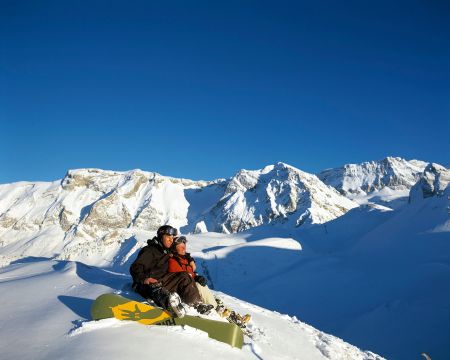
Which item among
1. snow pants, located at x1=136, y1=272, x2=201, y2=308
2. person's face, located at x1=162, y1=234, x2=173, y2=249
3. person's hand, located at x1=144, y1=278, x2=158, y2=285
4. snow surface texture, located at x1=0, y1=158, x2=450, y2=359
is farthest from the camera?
person's face, located at x1=162, y1=234, x2=173, y2=249

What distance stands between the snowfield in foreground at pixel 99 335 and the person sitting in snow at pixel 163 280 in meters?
0.48

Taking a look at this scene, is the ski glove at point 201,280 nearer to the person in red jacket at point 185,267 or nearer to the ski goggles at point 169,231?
the person in red jacket at point 185,267

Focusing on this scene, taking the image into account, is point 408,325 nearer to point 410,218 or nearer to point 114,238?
point 410,218

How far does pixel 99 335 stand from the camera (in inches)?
234

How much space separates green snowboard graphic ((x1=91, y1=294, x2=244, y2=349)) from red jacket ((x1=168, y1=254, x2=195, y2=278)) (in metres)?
1.29

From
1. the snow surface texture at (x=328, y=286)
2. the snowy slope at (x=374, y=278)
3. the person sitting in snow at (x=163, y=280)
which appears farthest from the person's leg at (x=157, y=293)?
the snowy slope at (x=374, y=278)

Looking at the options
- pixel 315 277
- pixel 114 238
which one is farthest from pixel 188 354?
pixel 114 238

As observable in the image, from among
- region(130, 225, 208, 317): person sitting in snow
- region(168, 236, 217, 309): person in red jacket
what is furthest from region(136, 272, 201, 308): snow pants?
region(168, 236, 217, 309): person in red jacket

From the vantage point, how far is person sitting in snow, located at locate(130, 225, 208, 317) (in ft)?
22.2

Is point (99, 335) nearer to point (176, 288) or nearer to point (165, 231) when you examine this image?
point (176, 288)

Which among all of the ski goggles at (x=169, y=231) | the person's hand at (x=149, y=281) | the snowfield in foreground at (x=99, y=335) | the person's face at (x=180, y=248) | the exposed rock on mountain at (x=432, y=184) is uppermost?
the exposed rock on mountain at (x=432, y=184)

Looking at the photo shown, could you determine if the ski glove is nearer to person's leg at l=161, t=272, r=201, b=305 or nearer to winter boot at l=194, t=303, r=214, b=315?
person's leg at l=161, t=272, r=201, b=305

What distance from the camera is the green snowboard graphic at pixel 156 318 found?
6566mm

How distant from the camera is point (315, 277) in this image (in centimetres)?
4494
